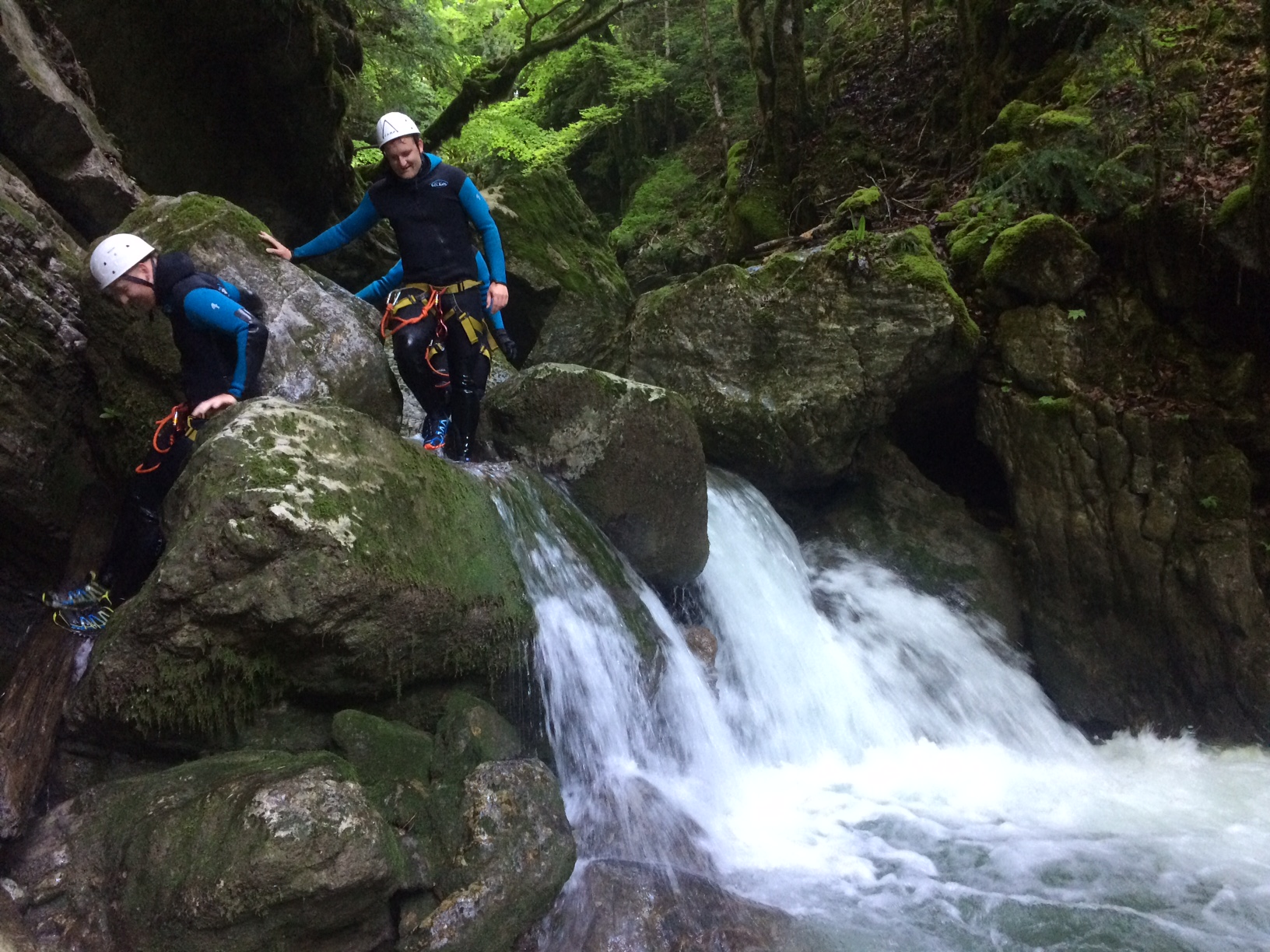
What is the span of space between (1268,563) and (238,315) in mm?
8431

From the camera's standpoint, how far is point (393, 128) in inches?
206

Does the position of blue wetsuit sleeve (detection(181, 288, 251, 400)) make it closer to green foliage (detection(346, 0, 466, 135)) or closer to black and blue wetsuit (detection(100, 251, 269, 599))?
black and blue wetsuit (detection(100, 251, 269, 599))

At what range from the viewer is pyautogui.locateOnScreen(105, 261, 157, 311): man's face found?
14.4ft

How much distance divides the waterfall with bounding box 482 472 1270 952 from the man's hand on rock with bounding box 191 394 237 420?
1629 mm

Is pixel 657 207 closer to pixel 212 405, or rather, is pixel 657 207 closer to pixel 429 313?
pixel 429 313

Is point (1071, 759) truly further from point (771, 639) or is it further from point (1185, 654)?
point (771, 639)


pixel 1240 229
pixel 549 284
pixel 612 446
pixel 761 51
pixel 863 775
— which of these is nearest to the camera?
pixel 612 446

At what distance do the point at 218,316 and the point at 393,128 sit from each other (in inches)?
67.6

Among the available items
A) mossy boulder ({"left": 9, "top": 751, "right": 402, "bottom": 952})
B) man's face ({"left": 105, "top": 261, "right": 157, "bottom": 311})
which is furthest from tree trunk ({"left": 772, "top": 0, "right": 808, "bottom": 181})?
mossy boulder ({"left": 9, "top": 751, "right": 402, "bottom": 952})

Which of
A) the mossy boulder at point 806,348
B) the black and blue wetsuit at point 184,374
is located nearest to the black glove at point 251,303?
the black and blue wetsuit at point 184,374

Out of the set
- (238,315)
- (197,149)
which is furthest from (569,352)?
(238,315)

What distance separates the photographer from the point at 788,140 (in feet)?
42.3

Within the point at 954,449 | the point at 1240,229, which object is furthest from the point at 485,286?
the point at 1240,229

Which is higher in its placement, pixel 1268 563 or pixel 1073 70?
pixel 1073 70
